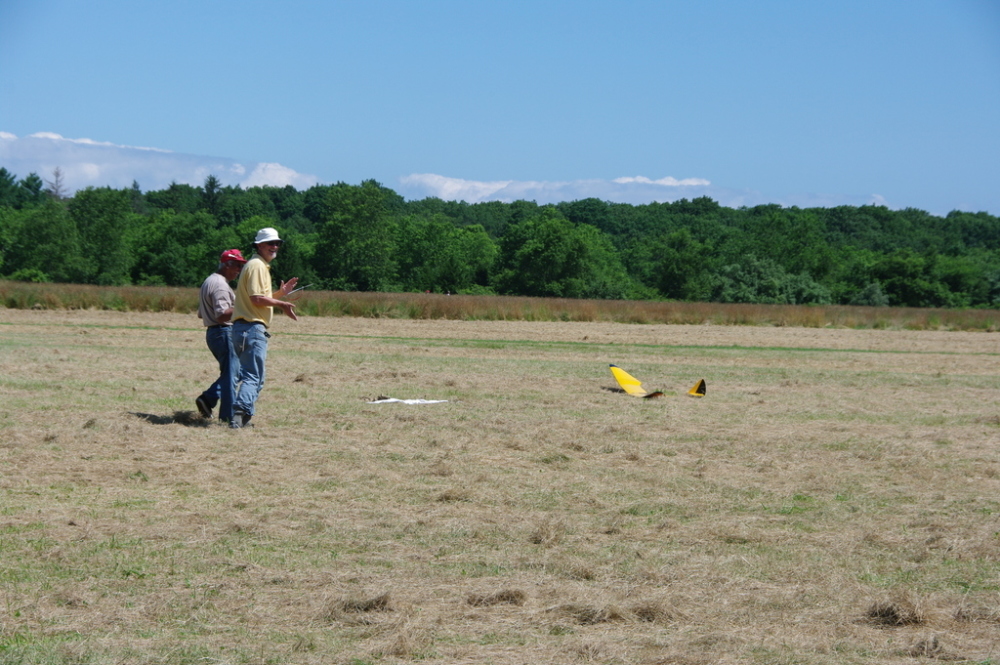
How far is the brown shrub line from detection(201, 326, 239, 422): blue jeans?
25651 millimetres

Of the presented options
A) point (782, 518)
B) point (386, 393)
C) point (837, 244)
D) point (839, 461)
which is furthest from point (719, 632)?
point (837, 244)

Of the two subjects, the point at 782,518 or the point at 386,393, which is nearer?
the point at 782,518

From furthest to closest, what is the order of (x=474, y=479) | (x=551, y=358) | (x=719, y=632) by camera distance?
(x=551, y=358)
(x=474, y=479)
(x=719, y=632)

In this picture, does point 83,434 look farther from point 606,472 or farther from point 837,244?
point 837,244

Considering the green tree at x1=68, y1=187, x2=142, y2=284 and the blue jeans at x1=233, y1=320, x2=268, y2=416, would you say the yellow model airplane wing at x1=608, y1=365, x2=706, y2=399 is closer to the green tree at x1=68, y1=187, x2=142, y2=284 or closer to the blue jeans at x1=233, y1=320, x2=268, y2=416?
the blue jeans at x1=233, y1=320, x2=268, y2=416

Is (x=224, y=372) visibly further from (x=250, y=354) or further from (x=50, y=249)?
(x=50, y=249)

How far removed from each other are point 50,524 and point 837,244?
5341 inches

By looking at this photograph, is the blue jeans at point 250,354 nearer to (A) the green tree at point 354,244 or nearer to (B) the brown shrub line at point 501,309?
(B) the brown shrub line at point 501,309

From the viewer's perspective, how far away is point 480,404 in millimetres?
12477

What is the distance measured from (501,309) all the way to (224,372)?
29.5 m

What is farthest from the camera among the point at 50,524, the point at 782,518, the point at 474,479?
the point at 474,479

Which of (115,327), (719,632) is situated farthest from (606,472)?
(115,327)

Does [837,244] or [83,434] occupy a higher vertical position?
[837,244]

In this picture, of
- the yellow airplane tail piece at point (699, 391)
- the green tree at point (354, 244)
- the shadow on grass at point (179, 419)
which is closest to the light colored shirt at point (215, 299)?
the shadow on grass at point (179, 419)
